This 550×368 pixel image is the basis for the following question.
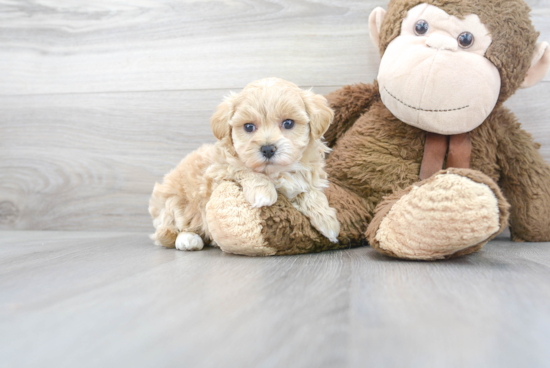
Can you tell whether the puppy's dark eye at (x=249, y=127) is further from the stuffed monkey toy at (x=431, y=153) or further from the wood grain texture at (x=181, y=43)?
the wood grain texture at (x=181, y=43)

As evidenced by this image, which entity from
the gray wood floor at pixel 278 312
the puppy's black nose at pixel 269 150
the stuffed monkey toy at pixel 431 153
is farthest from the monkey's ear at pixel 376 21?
the gray wood floor at pixel 278 312

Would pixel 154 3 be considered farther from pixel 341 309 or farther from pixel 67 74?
pixel 341 309

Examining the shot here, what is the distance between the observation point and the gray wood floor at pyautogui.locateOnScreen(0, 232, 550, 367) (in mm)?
427

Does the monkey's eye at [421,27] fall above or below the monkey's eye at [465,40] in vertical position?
above

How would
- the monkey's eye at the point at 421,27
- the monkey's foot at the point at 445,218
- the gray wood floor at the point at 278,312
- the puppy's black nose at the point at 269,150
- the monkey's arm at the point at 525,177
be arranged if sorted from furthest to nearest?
the monkey's arm at the point at 525,177
the monkey's eye at the point at 421,27
the puppy's black nose at the point at 269,150
the monkey's foot at the point at 445,218
the gray wood floor at the point at 278,312

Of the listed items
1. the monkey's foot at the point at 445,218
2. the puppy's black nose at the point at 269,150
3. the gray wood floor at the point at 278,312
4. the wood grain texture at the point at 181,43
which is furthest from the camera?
the wood grain texture at the point at 181,43

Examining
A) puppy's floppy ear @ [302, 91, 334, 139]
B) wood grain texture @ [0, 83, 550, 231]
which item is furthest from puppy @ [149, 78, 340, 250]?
wood grain texture @ [0, 83, 550, 231]

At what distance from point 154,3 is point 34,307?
1133 millimetres

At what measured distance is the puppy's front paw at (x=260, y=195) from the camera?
878 mm

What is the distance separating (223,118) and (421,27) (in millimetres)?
489

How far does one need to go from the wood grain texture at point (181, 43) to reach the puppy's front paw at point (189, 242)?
1.86 ft

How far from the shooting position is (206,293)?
0.62 metres

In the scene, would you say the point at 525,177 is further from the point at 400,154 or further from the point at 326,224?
the point at 326,224

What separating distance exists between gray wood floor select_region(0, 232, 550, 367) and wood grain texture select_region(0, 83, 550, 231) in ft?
1.99
